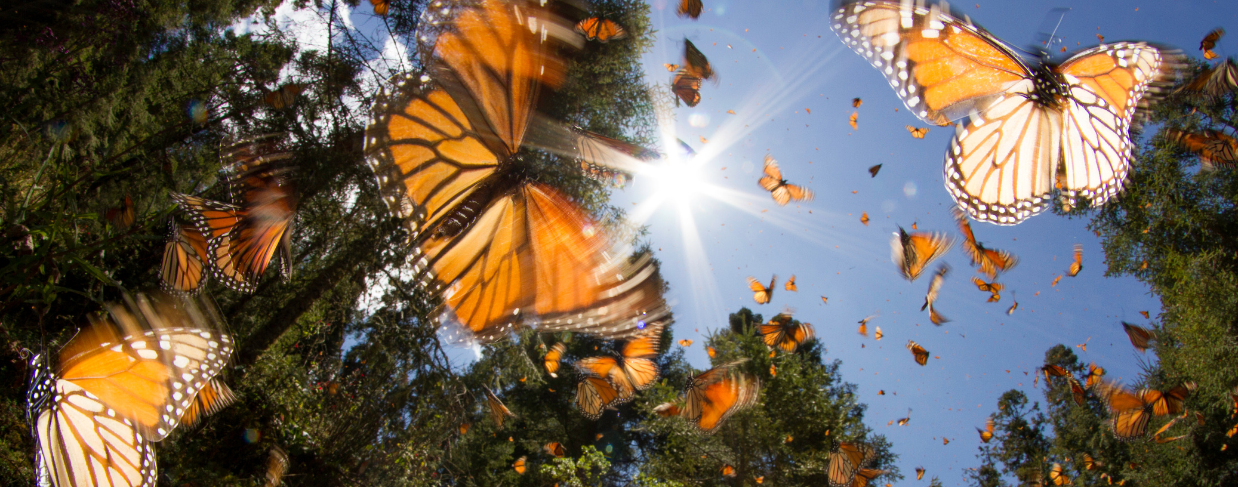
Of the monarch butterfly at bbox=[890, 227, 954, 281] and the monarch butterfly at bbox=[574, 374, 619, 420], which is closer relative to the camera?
the monarch butterfly at bbox=[890, 227, 954, 281]

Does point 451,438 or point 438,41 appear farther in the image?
point 451,438

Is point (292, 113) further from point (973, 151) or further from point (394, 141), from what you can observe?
point (973, 151)

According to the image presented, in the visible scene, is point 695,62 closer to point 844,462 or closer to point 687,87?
point 687,87

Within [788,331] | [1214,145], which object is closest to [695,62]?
[788,331]

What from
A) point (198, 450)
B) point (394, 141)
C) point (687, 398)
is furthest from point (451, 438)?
point (687, 398)

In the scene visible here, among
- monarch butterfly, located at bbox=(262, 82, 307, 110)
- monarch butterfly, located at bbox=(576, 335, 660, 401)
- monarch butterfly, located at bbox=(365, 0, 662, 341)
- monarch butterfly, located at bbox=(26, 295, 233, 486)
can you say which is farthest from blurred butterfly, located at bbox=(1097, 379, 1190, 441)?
monarch butterfly, located at bbox=(262, 82, 307, 110)

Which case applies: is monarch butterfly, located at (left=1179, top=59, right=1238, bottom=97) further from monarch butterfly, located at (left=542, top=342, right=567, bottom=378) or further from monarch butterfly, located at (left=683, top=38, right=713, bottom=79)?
monarch butterfly, located at (left=542, top=342, right=567, bottom=378)
